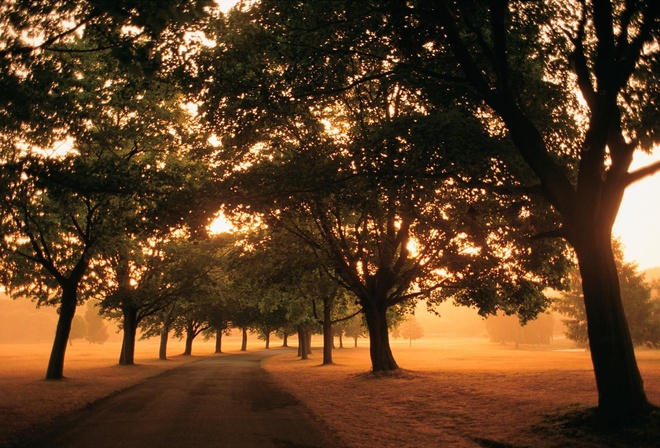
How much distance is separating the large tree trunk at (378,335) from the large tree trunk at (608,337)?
47.3 ft

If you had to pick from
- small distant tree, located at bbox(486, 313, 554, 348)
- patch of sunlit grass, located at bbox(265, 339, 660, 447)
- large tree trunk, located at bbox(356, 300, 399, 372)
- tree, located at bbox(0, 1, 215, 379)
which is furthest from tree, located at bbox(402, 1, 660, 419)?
small distant tree, located at bbox(486, 313, 554, 348)

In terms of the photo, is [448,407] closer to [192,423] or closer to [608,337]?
[608,337]

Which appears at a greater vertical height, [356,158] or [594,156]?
[356,158]

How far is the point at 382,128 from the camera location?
10.9m

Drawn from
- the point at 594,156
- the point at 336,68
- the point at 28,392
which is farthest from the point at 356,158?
the point at 28,392

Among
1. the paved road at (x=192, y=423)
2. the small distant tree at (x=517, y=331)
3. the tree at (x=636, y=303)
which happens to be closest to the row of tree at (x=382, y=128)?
the paved road at (x=192, y=423)

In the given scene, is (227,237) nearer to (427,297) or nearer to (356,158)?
(427,297)

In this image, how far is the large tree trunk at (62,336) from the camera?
854 inches

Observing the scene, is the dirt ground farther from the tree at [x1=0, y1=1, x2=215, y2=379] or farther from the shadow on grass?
the tree at [x1=0, y1=1, x2=215, y2=379]

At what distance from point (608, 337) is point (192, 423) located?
9.20 metres

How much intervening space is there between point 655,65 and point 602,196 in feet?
9.75

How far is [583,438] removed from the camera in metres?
8.27

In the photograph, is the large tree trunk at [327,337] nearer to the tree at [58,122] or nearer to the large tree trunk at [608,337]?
→ the tree at [58,122]

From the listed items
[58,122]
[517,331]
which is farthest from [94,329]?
[58,122]
